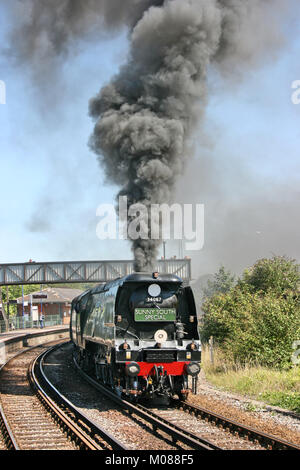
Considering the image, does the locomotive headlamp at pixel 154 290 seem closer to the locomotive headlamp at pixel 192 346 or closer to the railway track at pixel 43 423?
the locomotive headlamp at pixel 192 346

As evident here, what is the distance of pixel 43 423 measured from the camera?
10.5m

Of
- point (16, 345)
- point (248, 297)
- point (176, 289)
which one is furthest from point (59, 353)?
point (176, 289)

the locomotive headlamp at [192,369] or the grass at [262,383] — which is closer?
the locomotive headlamp at [192,369]

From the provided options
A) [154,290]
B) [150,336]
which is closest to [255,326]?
[150,336]

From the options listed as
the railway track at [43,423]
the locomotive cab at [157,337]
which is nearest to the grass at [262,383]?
the locomotive cab at [157,337]

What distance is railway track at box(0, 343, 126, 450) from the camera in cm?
852

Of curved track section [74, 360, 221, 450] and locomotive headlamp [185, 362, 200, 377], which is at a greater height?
locomotive headlamp [185, 362, 200, 377]

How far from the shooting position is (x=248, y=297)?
19.1 meters

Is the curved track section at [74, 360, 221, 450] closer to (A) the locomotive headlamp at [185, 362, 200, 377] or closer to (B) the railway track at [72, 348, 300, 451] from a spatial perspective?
(B) the railway track at [72, 348, 300, 451]

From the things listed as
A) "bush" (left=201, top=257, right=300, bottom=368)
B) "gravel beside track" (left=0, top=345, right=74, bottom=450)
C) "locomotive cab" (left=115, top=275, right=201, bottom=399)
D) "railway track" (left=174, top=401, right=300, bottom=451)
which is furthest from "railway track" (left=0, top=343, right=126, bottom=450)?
"bush" (left=201, top=257, right=300, bottom=368)

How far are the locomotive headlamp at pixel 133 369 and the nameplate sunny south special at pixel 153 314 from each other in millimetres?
1082

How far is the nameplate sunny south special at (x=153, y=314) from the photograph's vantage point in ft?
39.8

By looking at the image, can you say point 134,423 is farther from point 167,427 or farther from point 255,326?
point 255,326
